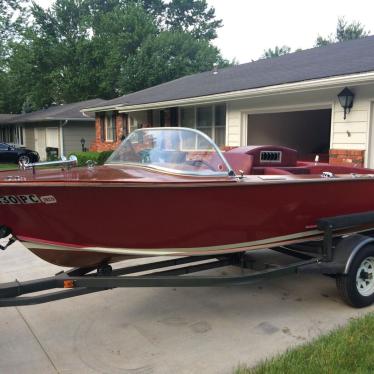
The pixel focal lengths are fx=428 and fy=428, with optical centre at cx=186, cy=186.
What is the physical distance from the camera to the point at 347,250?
4.13 m

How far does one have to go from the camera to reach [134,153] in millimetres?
4285

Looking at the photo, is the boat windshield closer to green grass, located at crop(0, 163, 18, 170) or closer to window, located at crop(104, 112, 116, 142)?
window, located at crop(104, 112, 116, 142)

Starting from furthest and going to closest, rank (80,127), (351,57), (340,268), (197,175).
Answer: (80,127) → (351,57) → (340,268) → (197,175)

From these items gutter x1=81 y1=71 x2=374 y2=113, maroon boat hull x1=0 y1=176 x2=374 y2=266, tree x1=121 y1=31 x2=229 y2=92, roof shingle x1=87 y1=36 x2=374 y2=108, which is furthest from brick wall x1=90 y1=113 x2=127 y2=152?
maroon boat hull x1=0 y1=176 x2=374 y2=266

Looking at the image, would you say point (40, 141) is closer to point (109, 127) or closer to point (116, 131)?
point (109, 127)

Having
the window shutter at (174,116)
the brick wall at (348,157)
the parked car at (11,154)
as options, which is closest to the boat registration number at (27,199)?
the brick wall at (348,157)

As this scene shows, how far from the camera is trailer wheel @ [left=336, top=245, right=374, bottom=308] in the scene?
161 inches

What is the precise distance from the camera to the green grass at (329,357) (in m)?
2.98

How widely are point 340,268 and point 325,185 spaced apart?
79 cm

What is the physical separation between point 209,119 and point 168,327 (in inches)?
408

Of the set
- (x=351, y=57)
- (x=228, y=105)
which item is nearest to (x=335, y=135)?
(x=351, y=57)

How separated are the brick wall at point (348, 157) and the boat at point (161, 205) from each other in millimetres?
4384

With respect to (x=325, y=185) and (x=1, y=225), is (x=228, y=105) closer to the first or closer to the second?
(x=325, y=185)

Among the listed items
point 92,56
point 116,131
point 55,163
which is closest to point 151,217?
point 55,163
